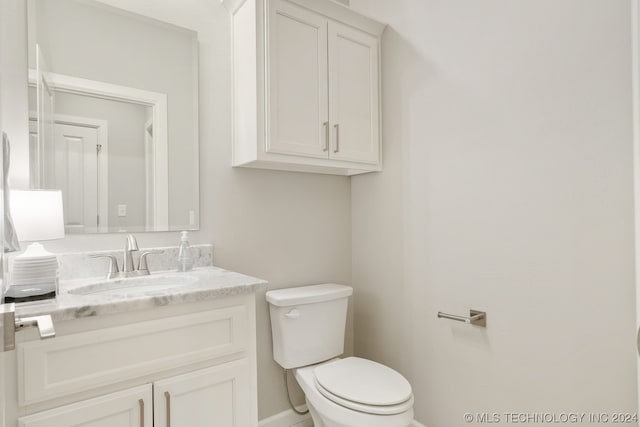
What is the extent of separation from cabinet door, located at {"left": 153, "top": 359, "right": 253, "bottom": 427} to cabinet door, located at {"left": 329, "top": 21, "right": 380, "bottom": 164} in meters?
1.09

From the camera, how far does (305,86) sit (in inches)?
65.4

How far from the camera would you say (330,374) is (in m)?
1.53

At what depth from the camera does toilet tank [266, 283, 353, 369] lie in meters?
1.70

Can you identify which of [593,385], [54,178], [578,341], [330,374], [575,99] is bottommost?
[330,374]

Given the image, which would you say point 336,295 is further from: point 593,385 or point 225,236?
point 593,385

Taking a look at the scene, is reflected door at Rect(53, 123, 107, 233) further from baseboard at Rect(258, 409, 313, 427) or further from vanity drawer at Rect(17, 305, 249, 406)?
baseboard at Rect(258, 409, 313, 427)

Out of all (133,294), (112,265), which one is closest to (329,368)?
(133,294)

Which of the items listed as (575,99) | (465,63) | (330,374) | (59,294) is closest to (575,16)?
(575,99)

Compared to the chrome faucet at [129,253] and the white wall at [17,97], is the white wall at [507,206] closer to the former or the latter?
the chrome faucet at [129,253]

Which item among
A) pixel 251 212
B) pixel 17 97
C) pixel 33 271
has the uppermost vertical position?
pixel 17 97

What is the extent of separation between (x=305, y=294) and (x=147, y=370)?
0.84 metres

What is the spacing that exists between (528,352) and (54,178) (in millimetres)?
1982

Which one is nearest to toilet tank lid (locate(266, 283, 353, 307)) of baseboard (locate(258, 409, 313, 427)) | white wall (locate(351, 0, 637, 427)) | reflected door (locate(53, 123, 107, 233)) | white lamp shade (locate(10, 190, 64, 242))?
white wall (locate(351, 0, 637, 427))

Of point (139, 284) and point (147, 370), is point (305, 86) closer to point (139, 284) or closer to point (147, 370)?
point (139, 284)
